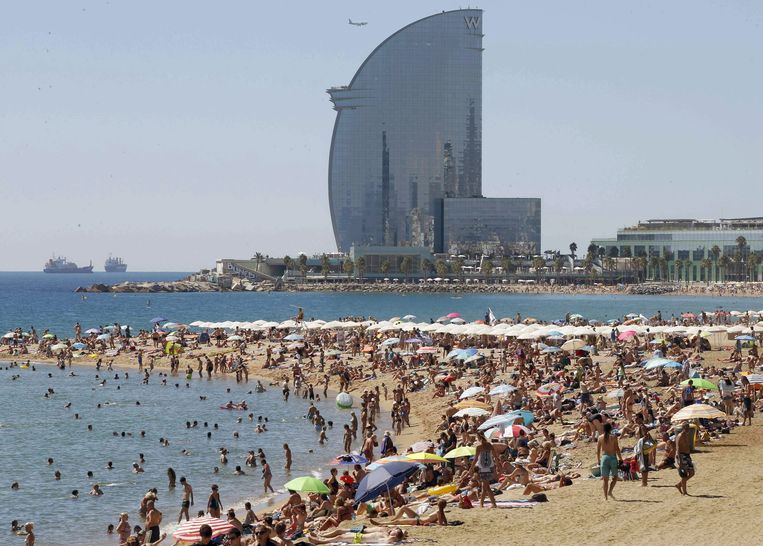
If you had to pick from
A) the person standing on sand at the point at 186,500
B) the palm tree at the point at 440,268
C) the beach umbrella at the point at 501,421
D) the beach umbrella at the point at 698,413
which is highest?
the palm tree at the point at 440,268

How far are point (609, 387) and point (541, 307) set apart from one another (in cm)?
8641

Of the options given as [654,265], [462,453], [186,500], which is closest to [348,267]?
[654,265]

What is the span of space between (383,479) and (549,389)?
49.3 ft

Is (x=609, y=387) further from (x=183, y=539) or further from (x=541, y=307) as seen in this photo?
(x=541, y=307)

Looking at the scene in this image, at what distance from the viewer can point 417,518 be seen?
1688cm

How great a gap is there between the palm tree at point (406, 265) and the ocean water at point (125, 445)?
13825 centimetres

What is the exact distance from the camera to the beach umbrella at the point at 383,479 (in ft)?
58.1

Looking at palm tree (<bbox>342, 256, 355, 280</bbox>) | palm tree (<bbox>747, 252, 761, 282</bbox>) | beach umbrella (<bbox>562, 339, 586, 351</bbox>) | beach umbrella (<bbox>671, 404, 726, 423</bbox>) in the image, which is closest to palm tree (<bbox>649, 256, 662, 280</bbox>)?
palm tree (<bbox>747, 252, 761, 282</bbox>)

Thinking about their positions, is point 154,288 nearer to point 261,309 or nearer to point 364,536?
point 261,309

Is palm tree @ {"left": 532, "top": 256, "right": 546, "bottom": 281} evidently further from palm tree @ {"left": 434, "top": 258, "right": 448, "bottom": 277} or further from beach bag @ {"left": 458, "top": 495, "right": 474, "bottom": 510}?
beach bag @ {"left": 458, "top": 495, "right": 474, "bottom": 510}

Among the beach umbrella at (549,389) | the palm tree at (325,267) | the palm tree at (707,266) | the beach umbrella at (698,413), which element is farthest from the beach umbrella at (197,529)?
the palm tree at (325,267)

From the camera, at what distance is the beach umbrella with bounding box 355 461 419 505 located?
17.7 metres

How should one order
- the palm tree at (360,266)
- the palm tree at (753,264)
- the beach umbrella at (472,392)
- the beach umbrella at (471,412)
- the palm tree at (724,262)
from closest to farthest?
the beach umbrella at (471,412)
the beach umbrella at (472,392)
the palm tree at (753,264)
the palm tree at (724,262)
the palm tree at (360,266)

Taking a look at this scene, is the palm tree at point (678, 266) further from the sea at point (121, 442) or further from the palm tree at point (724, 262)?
the sea at point (121, 442)
